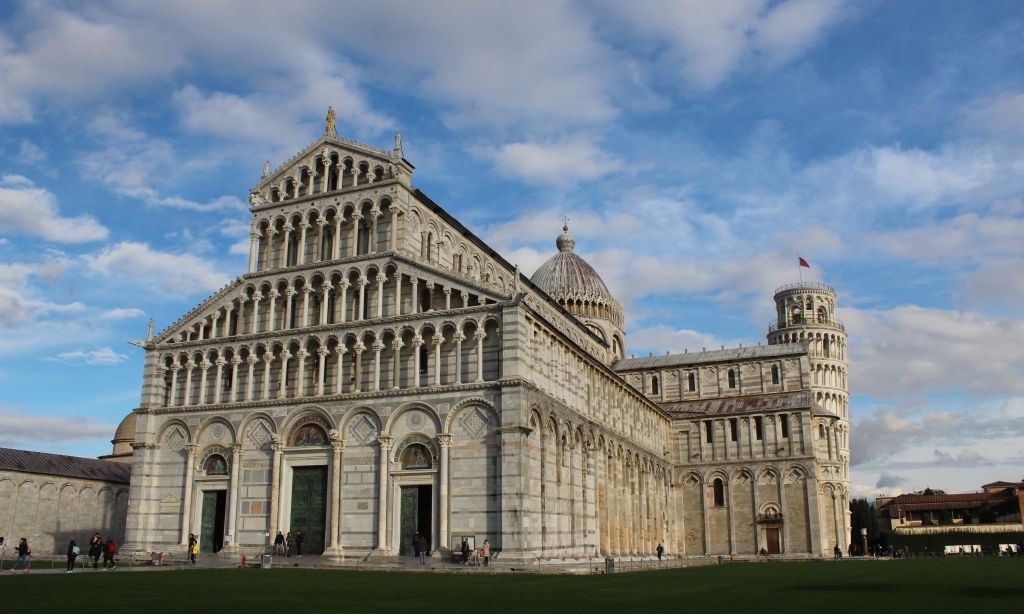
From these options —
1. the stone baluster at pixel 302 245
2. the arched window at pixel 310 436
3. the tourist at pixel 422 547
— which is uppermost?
the stone baluster at pixel 302 245

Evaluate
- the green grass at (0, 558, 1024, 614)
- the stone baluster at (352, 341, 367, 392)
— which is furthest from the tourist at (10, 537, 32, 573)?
the stone baluster at (352, 341, 367, 392)

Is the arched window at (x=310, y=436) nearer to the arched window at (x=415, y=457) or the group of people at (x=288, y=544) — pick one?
the group of people at (x=288, y=544)

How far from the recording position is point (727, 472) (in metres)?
65.0

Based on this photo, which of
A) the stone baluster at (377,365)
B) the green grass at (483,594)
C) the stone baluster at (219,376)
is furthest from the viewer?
the stone baluster at (219,376)

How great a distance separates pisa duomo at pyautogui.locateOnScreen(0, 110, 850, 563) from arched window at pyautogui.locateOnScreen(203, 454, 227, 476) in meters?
0.08

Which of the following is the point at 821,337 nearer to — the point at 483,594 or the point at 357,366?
the point at 357,366

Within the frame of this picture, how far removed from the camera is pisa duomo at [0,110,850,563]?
37.3 meters

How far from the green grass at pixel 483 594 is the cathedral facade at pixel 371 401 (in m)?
8.45

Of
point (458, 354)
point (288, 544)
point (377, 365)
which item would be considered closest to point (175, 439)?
point (288, 544)

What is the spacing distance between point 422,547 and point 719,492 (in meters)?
36.1

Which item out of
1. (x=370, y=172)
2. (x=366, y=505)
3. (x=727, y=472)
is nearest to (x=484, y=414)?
(x=366, y=505)

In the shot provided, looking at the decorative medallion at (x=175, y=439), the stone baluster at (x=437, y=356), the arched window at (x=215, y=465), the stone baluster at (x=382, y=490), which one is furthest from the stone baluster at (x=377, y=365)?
the decorative medallion at (x=175, y=439)

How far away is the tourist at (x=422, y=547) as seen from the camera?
115 feet

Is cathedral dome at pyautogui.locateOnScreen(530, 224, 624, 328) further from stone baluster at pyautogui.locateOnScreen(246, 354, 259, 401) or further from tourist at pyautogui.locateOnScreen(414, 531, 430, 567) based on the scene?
tourist at pyautogui.locateOnScreen(414, 531, 430, 567)
